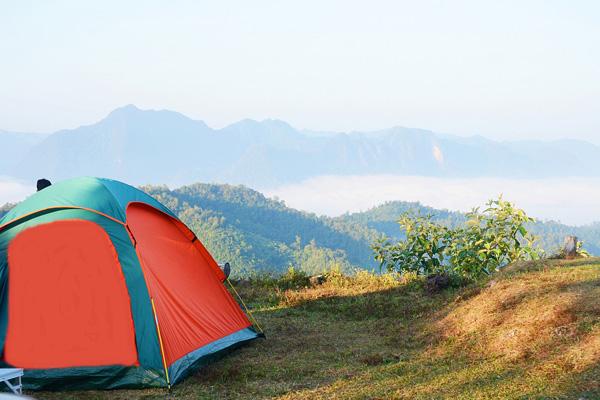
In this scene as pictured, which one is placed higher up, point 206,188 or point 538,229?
point 206,188

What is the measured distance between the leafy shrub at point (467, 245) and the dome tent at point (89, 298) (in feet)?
20.3

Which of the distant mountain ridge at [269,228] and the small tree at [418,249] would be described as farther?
the distant mountain ridge at [269,228]

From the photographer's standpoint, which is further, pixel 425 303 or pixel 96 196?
pixel 425 303

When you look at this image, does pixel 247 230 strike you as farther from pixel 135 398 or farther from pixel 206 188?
pixel 135 398

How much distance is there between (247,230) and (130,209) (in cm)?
6741

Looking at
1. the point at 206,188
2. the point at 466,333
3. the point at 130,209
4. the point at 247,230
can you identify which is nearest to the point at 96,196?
the point at 130,209

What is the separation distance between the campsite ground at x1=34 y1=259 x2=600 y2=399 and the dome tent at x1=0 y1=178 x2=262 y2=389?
273 millimetres

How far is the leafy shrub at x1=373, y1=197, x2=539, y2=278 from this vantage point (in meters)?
12.3

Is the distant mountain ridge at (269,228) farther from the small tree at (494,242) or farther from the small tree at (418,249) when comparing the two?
the small tree at (494,242)

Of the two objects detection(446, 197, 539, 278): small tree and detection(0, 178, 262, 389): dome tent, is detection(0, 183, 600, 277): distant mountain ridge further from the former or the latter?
detection(0, 178, 262, 389): dome tent

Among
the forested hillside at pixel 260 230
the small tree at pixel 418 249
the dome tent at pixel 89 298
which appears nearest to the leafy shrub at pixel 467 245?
the small tree at pixel 418 249

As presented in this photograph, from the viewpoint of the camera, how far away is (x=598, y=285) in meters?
8.42

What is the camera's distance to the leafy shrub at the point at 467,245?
12.3 meters

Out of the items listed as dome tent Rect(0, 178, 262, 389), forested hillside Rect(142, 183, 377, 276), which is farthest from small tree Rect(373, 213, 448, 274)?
forested hillside Rect(142, 183, 377, 276)
